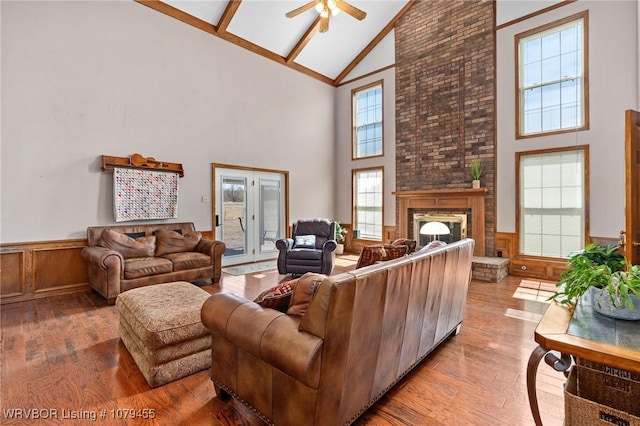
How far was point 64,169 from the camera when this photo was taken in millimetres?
4180

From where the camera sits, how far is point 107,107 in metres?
4.52

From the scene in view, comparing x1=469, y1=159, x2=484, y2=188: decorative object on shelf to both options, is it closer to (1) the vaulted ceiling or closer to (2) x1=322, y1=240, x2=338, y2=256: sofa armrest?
(2) x1=322, y1=240, x2=338, y2=256: sofa armrest

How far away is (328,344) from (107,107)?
498 cm

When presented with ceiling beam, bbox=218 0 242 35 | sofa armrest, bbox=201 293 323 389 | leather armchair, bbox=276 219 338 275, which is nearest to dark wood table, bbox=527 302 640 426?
sofa armrest, bbox=201 293 323 389

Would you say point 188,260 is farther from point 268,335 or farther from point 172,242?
point 268,335

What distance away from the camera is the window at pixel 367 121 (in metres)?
7.27

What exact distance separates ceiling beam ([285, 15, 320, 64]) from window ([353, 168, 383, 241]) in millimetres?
2969

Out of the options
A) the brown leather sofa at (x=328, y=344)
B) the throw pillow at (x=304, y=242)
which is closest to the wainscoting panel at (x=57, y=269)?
the throw pillow at (x=304, y=242)

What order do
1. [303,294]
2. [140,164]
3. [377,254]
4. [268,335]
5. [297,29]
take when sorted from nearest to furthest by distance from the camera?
[268,335] < [303,294] < [377,254] < [140,164] < [297,29]

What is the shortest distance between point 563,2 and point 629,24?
99 centimetres

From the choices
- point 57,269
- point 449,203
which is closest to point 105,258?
point 57,269

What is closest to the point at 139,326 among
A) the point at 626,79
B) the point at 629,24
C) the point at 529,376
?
the point at 529,376

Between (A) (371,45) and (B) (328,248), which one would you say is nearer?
(B) (328,248)

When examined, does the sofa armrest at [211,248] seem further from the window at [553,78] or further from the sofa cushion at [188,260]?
the window at [553,78]
